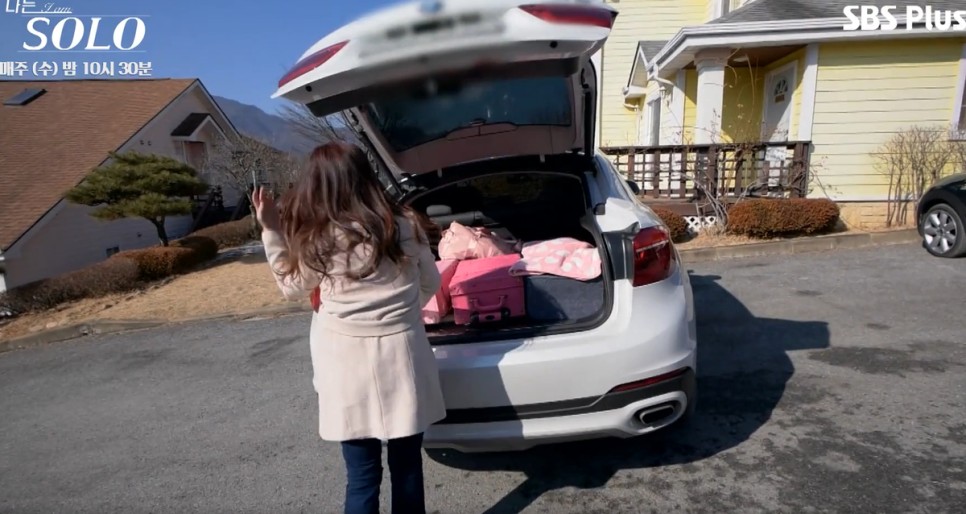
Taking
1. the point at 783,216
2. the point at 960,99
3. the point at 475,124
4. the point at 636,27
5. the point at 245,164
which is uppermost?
the point at 636,27

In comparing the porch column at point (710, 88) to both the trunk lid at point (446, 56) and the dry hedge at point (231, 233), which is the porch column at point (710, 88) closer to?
the trunk lid at point (446, 56)

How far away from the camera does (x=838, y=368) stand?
3.18 metres

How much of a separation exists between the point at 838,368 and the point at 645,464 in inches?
68.1

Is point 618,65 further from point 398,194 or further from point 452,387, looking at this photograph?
point 452,387

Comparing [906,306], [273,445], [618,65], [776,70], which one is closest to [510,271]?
[273,445]

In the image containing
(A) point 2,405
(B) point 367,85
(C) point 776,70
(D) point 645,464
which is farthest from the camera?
(C) point 776,70

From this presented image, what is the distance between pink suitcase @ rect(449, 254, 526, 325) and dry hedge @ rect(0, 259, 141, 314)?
757 centimetres

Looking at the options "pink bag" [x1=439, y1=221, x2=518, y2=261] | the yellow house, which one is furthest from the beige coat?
the yellow house

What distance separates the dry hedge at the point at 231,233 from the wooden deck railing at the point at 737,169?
10735 millimetres

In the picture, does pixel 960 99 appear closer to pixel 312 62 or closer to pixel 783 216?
pixel 783 216

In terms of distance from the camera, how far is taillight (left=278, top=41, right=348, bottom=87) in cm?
176

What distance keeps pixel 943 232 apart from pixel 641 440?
5.49 metres

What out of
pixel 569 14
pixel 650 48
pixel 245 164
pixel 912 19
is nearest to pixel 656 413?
pixel 569 14

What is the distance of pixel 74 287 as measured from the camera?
7395mm
